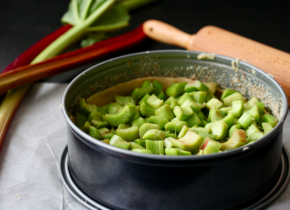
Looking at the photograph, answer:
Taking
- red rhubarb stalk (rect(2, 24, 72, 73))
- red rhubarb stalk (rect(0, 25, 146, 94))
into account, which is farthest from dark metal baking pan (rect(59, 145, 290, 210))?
red rhubarb stalk (rect(2, 24, 72, 73))

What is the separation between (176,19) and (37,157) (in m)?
1.76

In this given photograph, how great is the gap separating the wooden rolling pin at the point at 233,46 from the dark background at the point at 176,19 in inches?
11.8

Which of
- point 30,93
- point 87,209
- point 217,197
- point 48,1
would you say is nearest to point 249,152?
point 217,197

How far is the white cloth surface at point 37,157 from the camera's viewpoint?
1.25 m

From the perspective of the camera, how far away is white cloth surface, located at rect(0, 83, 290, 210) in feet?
4.12

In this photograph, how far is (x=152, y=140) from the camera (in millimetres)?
1245

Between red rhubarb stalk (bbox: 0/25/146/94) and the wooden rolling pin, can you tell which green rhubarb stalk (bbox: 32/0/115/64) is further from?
the wooden rolling pin

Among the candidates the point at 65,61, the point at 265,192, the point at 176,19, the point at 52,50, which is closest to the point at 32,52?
the point at 52,50

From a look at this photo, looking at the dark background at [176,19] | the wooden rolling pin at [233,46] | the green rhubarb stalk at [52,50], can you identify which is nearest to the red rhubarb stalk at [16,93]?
the green rhubarb stalk at [52,50]

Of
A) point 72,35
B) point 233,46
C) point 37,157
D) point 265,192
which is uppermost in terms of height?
point 233,46

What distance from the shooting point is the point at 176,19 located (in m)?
2.79

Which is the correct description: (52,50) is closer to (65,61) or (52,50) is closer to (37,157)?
(65,61)

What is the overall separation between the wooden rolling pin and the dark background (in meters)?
0.30

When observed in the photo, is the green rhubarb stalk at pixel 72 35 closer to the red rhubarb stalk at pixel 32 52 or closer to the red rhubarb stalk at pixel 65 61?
the red rhubarb stalk at pixel 32 52
